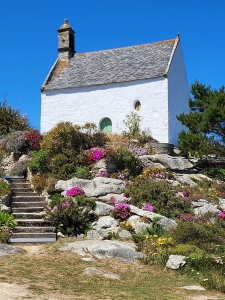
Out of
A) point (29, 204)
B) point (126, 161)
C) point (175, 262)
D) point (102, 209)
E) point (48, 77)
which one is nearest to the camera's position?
point (175, 262)

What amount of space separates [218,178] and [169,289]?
14.0 m

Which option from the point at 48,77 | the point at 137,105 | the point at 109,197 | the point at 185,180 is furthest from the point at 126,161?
the point at 48,77

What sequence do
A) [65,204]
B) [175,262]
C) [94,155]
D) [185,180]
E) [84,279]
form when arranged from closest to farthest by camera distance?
1. [84,279]
2. [175,262]
3. [65,204]
4. [94,155]
5. [185,180]

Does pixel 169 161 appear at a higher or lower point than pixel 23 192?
higher

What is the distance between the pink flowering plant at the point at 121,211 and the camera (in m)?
14.7

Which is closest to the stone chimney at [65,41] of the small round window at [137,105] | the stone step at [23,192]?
the small round window at [137,105]

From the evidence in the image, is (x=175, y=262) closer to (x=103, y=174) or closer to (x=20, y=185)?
(x=103, y=174)

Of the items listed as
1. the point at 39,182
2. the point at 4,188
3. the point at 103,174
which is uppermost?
the point at 103,174

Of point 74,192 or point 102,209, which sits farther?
point 74,192

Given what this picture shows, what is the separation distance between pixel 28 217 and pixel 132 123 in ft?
42.9

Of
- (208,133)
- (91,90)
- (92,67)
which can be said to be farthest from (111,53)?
(208,133)

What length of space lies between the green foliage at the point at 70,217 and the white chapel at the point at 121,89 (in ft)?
40.8

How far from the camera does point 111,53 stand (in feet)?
101

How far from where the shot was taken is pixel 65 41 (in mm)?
32156
